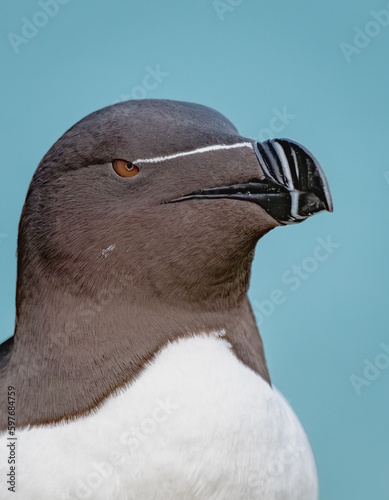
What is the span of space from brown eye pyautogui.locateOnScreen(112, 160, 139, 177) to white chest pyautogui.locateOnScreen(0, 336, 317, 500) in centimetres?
44

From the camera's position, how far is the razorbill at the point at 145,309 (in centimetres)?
194

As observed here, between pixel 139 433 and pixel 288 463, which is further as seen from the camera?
pixel 288 463

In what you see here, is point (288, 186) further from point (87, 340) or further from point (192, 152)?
point (87, 340)

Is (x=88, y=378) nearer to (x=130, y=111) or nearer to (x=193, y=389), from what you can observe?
(x=193, y=389)

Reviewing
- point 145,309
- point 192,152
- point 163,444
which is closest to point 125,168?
point 192,152

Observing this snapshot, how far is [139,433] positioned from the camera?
1.94m

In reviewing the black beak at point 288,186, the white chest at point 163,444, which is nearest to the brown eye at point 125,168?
the black beak at point 288,186

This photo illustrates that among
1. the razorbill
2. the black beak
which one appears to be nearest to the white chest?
the razorbill

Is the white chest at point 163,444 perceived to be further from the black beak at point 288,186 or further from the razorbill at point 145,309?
the black beak at point 288,186

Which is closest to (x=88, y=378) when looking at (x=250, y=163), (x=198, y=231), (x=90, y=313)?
(x=90, y=313)

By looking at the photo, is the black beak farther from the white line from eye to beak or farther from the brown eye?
the brown eye

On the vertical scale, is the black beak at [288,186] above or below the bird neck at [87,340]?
above

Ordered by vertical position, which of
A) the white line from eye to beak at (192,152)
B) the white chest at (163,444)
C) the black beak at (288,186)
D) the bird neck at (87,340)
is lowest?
the white chest at (163,444)

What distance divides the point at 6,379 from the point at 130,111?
757 millimetres
